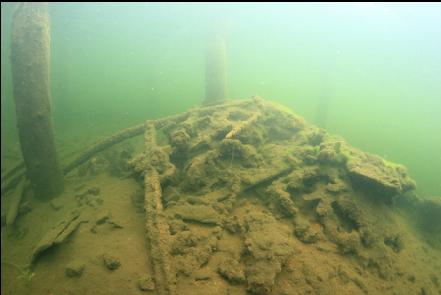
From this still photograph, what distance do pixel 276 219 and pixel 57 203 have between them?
13.5 ft

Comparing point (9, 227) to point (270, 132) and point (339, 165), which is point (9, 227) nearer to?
point (270, 132)

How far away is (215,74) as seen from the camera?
965 centimetres

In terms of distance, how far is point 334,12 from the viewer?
59344 millimetres

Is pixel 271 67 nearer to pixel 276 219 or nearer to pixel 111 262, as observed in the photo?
pixel 276 219

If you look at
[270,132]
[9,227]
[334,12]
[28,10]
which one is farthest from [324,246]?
[334,12]

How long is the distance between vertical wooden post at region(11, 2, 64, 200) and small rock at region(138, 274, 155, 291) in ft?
11.0

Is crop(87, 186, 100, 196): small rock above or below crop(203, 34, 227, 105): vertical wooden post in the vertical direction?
below

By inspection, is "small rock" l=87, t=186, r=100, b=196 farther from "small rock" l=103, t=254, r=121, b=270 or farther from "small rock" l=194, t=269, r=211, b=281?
"small rock" l=194, t=269, r=211, b=281

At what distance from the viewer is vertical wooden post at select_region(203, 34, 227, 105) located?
934cm

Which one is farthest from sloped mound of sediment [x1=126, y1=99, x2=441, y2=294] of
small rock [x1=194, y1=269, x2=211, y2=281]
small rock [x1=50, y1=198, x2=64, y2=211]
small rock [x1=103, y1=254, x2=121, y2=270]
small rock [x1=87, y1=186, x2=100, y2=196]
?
small rock [x1=50, y1=198, x2=64, y2=211]

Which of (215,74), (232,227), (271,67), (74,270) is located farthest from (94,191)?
(271,67)

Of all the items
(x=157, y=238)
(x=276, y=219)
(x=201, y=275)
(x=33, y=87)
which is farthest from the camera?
(x=33, y=87)

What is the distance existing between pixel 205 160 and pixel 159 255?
1.89m

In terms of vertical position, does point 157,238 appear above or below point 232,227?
above
